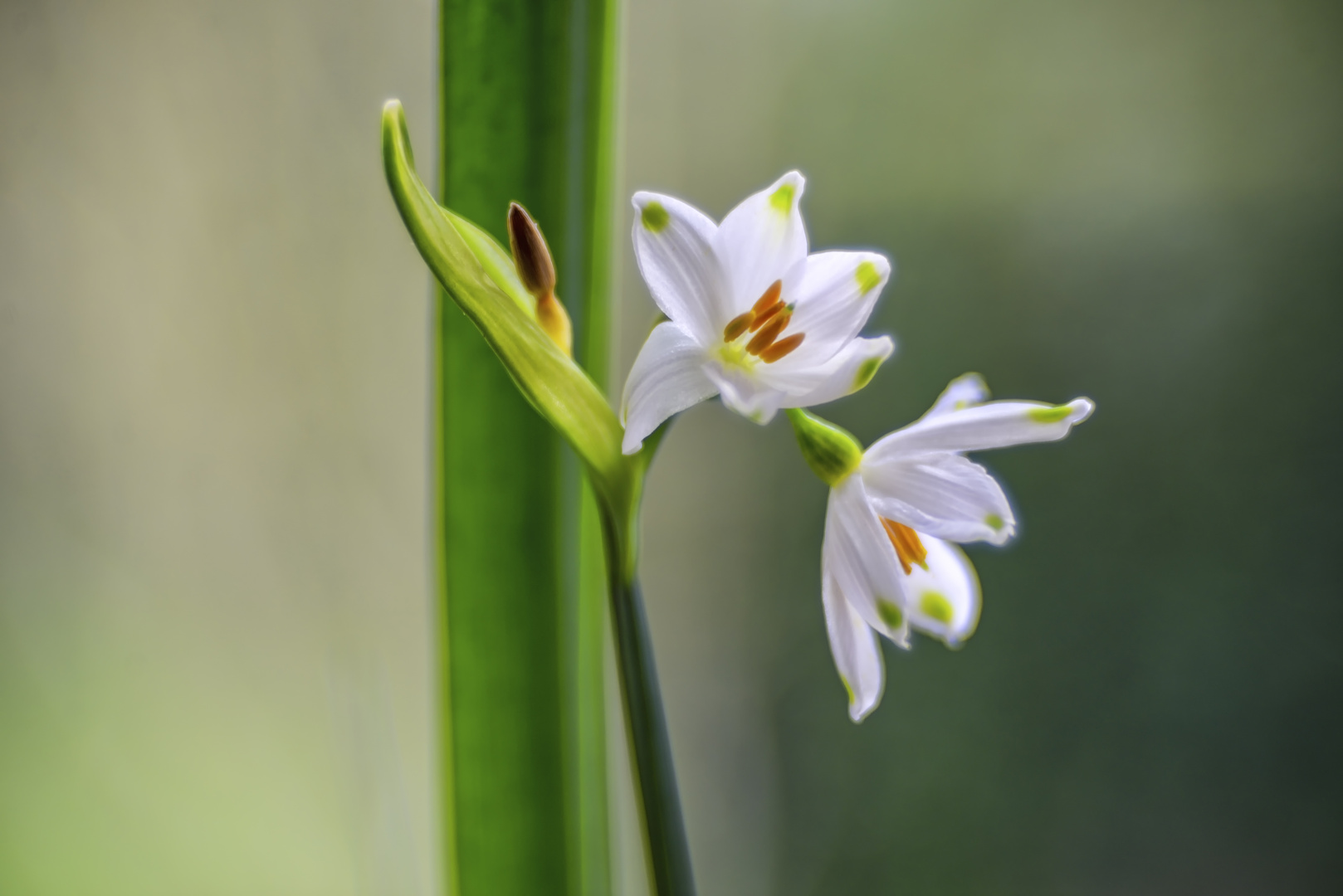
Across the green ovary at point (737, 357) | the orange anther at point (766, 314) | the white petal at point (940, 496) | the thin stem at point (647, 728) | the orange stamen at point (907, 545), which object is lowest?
the thin stem at point (647, 728)

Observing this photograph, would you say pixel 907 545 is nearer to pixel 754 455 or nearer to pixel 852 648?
pixel 852 648

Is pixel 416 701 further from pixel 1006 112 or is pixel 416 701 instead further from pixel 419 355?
pixel 1006 112

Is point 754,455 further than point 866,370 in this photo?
Yes

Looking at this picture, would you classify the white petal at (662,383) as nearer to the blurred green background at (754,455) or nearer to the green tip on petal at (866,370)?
the green tip on petal at (866,370)

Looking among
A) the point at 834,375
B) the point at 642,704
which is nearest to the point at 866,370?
the point at 834,375

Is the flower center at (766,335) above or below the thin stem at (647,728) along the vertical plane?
above

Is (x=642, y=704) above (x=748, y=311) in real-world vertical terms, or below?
below

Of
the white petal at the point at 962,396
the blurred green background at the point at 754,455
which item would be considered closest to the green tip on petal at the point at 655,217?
the white petal at the point at 962,396
